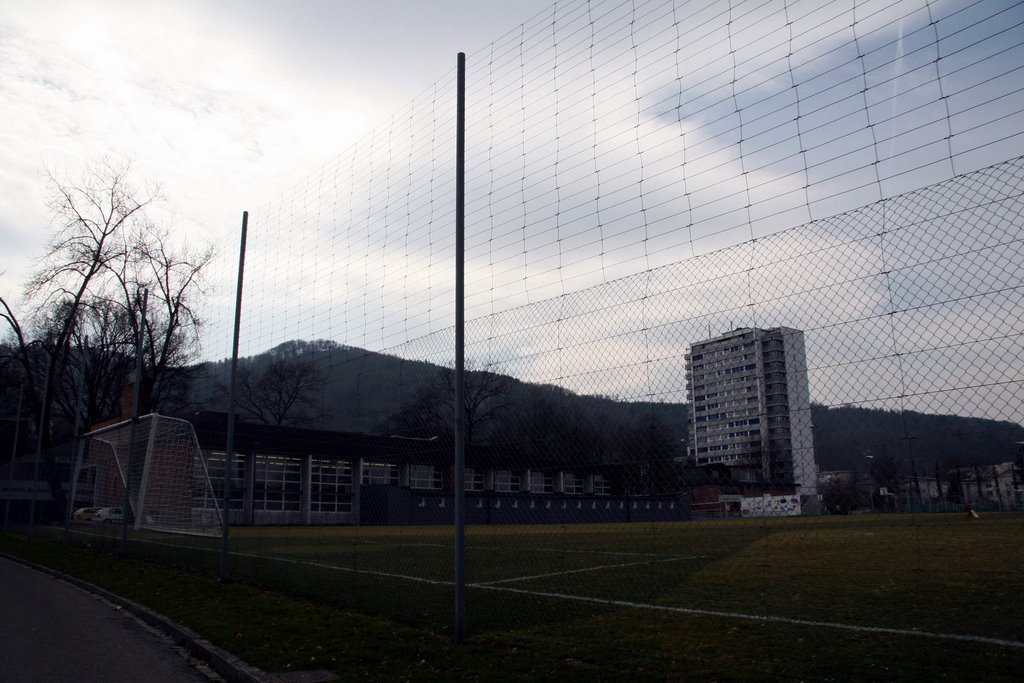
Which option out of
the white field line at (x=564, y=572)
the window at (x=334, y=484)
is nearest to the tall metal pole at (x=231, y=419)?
the window at (x=334, y=484)

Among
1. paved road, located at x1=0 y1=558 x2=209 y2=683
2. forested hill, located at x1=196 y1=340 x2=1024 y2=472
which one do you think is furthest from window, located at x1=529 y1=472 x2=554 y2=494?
paved road, located at x1=0 y1=558 x2=209 y2=683

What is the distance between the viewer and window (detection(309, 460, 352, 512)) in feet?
38.7

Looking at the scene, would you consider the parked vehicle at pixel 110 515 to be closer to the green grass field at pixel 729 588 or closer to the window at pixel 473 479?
the green grass field at pixel 729 588

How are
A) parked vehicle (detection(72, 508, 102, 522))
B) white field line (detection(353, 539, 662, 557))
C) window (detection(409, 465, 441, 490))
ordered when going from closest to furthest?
window (detection(409, 465, 441, 490)), white field line (detection(353, 539, 662, 557)), parked vehicle (detection(72, 508, 102, 522))

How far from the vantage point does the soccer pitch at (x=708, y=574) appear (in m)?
6.62

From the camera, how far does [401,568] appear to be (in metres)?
14.1

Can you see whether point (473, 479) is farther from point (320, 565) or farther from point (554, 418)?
point (320, 565)

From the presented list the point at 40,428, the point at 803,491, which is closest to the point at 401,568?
the point at 803,491

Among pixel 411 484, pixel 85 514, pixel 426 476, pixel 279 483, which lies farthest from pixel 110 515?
pixel 426 476

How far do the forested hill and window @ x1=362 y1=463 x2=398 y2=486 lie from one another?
55 cm

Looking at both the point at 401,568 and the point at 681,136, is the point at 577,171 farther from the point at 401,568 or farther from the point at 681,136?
the point at 401,568

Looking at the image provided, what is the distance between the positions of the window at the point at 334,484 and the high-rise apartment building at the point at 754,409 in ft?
22.5

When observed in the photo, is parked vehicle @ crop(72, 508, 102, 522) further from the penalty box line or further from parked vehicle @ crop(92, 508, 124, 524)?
the penalty box line

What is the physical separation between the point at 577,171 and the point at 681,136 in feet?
3.94
